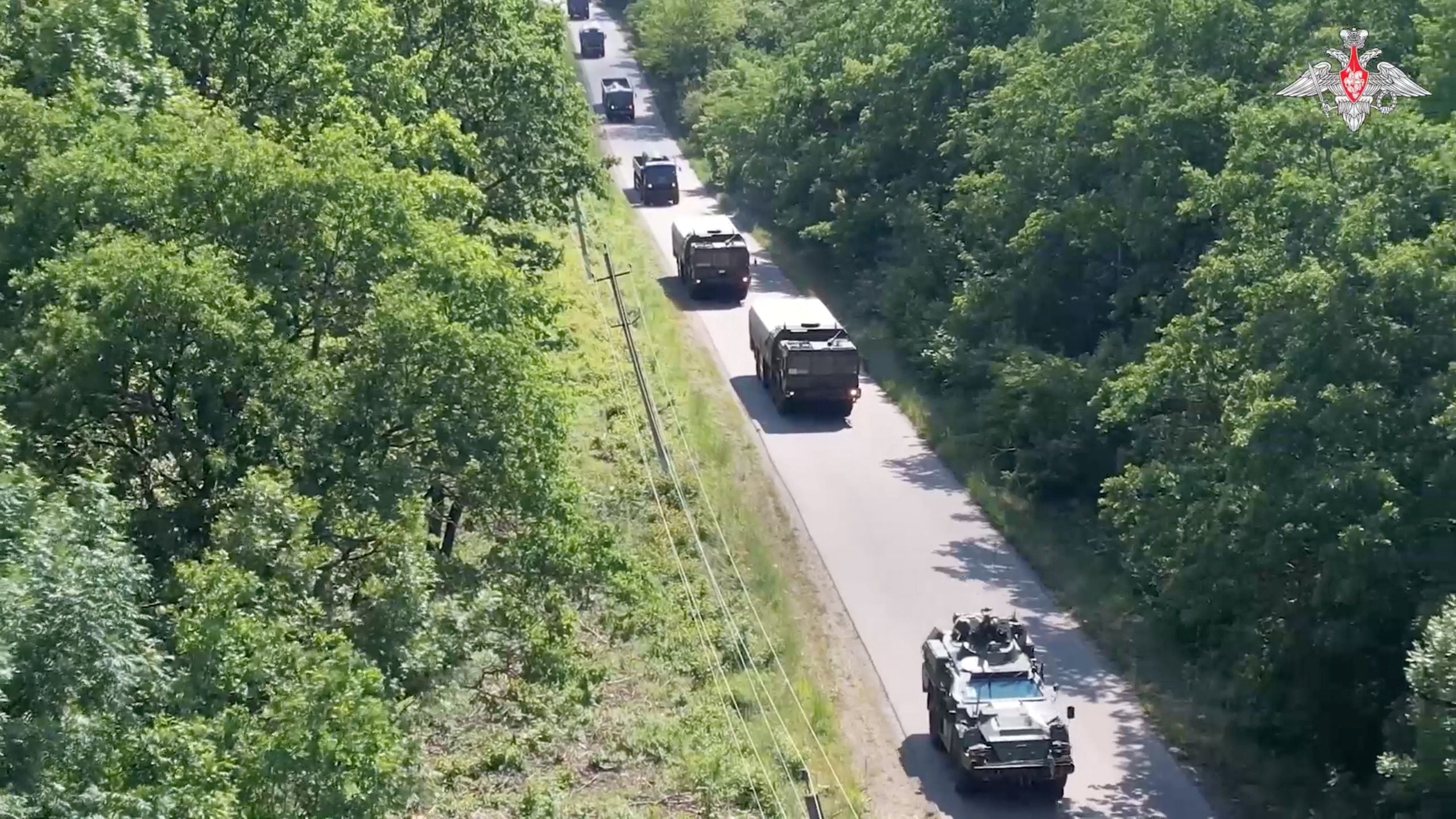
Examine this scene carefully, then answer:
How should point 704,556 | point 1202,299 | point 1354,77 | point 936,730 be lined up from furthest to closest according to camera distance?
1. point 1354,77
2. point 704,556
3. point 1202,299
4. point 936,730

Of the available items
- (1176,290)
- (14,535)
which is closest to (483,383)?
(14,535)

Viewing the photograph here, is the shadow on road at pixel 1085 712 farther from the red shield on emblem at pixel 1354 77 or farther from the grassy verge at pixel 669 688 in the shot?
the red shield on emblem at pixel 1354 77

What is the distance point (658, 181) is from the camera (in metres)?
62.8

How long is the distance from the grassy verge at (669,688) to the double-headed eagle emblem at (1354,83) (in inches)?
463

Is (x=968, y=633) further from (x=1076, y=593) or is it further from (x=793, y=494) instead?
(x=793, y=494)

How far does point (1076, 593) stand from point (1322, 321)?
8164mm

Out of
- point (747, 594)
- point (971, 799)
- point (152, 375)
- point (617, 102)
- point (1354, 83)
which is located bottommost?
point (971, 799)

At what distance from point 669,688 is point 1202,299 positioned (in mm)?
10509

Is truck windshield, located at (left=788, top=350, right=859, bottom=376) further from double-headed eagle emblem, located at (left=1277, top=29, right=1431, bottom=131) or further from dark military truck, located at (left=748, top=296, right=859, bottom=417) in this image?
double-headed eagle emblem, located at (left=1277, top=29, right=1431, bottom=131)

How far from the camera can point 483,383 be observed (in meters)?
20.2

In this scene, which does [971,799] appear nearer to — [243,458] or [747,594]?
[747,594]

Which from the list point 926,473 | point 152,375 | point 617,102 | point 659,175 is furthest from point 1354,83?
point 617,102

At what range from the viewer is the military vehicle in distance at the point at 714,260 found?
4859cm

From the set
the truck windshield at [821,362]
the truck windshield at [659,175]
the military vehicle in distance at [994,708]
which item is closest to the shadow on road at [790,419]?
the truck windshield at [821,362]
